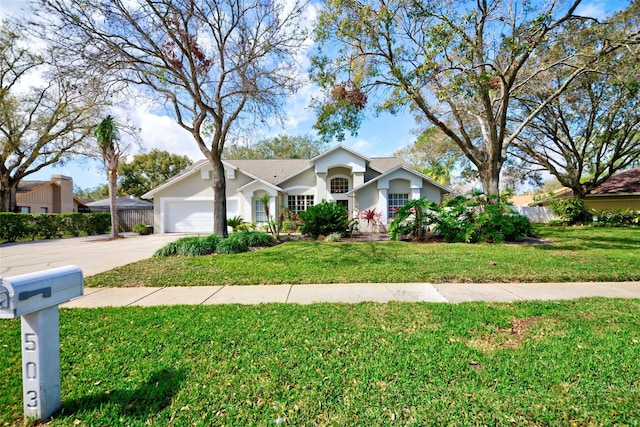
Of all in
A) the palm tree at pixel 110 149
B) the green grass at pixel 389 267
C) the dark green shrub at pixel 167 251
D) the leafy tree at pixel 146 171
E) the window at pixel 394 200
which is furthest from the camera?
the leafy tree at pixel 146 171

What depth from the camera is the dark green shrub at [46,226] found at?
1506 cm

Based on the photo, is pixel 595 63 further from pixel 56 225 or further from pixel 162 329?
pixel 56 225

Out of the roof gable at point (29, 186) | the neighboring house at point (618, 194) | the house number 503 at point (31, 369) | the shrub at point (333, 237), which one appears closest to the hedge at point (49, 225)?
the roof gable at point (29, 186)

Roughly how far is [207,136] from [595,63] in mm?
15775

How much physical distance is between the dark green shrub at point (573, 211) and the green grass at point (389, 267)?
450 inches

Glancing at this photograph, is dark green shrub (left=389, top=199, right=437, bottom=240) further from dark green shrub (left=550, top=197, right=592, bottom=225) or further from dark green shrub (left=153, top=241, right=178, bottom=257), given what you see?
dark green shrub (left=550, top=197, right=592, bottom=225)

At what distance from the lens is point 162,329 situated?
11.3 feet

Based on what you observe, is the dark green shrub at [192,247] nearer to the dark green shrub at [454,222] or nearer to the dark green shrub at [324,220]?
the dark green shrub at [324,220]

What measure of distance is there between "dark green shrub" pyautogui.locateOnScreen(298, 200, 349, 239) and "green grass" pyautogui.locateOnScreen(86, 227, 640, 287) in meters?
3.21

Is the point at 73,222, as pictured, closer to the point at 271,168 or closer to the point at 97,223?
the point at 97,223

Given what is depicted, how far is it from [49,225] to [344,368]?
2062 centimetres

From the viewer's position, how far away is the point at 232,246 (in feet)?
31.1

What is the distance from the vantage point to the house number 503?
1.85 meters

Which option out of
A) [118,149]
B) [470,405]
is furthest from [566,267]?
[118,149]
